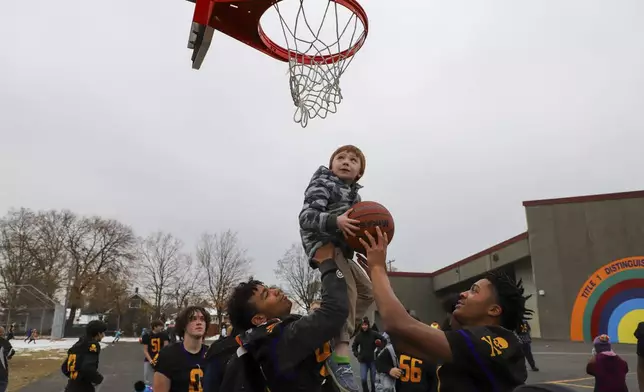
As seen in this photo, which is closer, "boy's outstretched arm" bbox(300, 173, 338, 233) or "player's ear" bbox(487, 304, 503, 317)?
"player's ear" bbox(487, 304, 503, 317)

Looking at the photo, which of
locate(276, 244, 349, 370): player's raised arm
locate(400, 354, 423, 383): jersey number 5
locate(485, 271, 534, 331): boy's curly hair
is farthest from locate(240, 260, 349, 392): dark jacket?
locate(400, 354, 423, 383): jersey number 5

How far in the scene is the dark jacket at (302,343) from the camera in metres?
2.53

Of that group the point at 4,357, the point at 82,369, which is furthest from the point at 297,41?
the point at 4,357

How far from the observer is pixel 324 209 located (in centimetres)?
301

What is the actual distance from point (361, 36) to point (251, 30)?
1466 millimetres

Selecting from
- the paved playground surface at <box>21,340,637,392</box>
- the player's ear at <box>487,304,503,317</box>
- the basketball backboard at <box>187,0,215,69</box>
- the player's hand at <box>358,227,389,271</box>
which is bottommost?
the paved playground surface at <box>21,340,637,392</box>

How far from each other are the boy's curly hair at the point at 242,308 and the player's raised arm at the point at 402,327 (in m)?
1.17

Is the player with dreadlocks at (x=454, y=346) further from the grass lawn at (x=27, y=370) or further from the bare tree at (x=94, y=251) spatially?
the bare tree at (x=94, y=251)

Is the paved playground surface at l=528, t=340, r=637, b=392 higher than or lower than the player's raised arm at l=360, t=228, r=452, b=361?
lower

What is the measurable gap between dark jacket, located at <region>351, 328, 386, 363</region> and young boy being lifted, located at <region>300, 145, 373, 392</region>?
7807mm

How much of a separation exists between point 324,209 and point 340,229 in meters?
0.30

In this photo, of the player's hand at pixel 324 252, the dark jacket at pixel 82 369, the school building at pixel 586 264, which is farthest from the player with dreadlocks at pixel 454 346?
the school building at pixel 586 264

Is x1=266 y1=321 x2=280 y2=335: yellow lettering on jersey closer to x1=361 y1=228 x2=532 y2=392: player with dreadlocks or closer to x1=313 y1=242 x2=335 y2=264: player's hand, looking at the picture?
x1=313 y1=242 x2=335 y2=264: player's hand

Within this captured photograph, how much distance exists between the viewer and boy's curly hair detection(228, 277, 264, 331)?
3.23 meters
